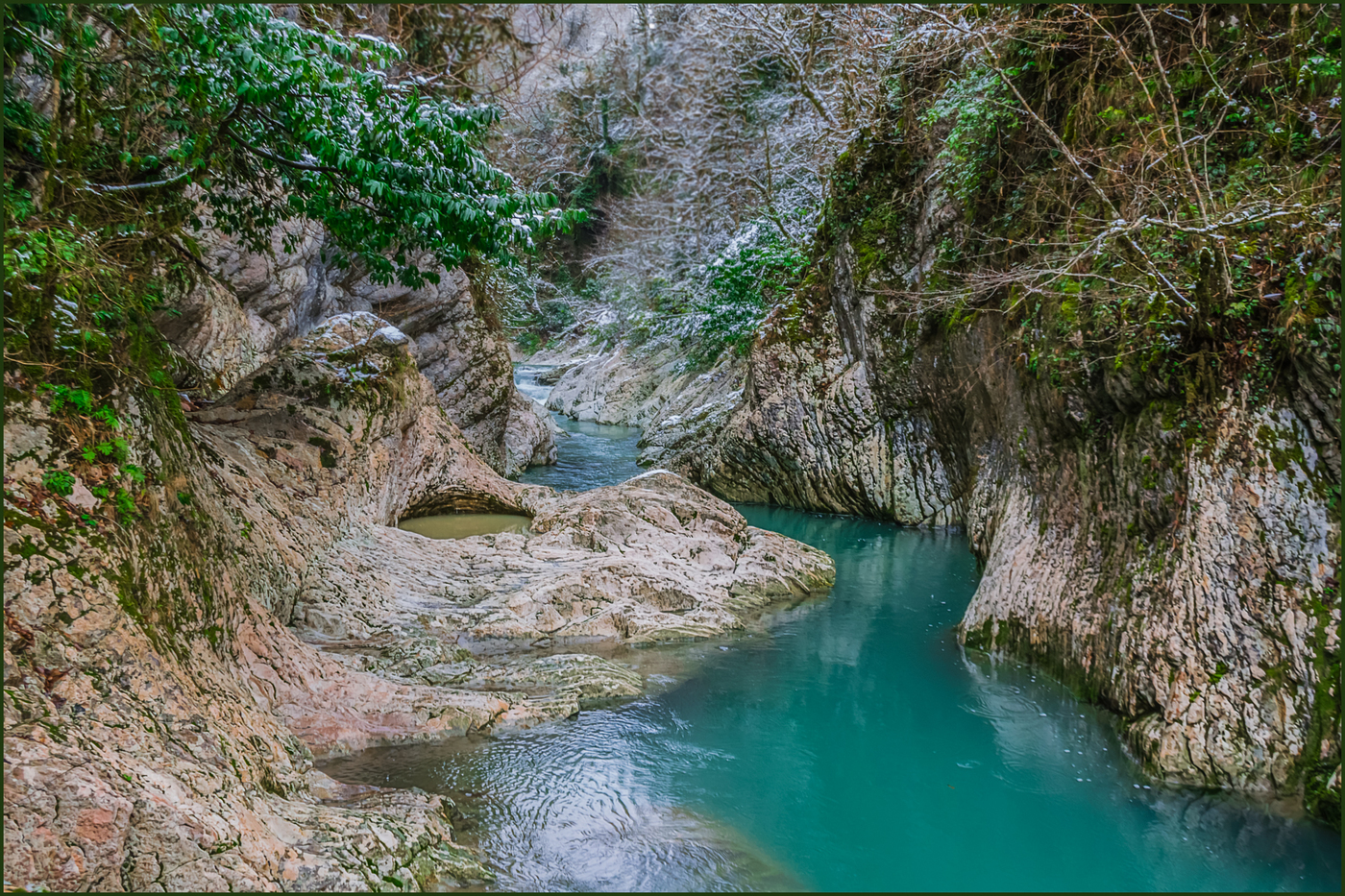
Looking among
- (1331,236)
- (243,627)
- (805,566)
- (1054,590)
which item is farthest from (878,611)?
(243,627)

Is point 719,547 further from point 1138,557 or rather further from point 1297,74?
point 1297,74

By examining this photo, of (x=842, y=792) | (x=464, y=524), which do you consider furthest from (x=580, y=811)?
(x=464, y=524)

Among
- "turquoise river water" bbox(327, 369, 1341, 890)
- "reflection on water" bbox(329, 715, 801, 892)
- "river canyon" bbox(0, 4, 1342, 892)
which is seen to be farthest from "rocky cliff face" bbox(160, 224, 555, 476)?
"turquoise river water" bbox(327, 369, 1341, 890)

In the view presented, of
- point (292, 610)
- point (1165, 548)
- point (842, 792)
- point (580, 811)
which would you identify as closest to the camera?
point (580, 811)

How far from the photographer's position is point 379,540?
7.91 metres

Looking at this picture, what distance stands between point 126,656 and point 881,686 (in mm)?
5582

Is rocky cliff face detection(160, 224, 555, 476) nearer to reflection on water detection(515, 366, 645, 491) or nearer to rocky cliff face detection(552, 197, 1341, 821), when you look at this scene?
reflection on water detection(515, 366, 645, 491)

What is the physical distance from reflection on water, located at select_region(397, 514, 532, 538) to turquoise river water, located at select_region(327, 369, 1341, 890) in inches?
122

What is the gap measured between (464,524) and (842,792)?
240 inches

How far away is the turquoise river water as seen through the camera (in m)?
4.12

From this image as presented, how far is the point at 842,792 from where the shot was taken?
507cm

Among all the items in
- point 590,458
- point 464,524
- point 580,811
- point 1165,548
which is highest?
point 590,458

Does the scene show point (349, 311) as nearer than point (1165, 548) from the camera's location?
No

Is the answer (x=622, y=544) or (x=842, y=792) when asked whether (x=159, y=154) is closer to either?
(x=622, y=544)
